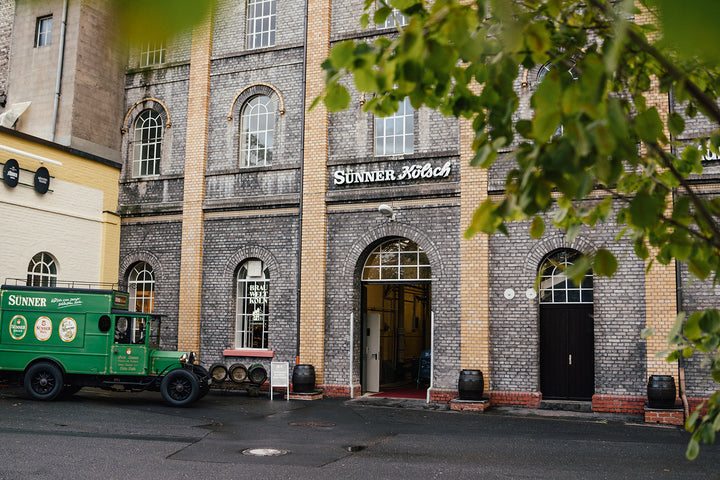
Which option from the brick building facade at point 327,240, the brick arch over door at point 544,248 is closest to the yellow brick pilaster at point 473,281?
the brick building facade at point 327,240

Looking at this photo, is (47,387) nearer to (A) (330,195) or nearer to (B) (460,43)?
(A) (330,195)

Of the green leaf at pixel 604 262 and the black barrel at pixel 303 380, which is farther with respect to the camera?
the black barrel at pixel 303 380

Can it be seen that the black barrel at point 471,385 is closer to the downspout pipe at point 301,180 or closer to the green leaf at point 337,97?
the downspout pipe at point 301,180

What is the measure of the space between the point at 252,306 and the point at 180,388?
377cm

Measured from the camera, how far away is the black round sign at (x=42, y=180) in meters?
17.5

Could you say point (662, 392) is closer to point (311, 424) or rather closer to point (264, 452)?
point (311, 424)

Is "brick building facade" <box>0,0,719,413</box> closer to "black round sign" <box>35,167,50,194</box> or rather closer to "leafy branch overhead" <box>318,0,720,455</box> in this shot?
"black round sign" <box>35,167,50,194</box>

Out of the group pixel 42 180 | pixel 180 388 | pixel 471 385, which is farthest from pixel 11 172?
pixel 471 385

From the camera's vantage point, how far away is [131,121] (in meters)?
19.9

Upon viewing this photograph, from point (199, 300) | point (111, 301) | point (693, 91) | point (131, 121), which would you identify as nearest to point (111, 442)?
point (111, 301)

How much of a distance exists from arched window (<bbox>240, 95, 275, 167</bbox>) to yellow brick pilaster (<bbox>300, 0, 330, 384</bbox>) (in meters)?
1.27

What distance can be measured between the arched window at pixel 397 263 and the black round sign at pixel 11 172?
9.14m

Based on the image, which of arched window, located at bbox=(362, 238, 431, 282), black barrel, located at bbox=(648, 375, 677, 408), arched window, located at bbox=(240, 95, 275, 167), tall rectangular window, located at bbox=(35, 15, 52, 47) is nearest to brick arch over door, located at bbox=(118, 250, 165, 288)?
Result: arched window, located at bbox=(240, 95, 275, 167)

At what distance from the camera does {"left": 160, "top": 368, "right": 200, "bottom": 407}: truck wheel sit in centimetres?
1451
